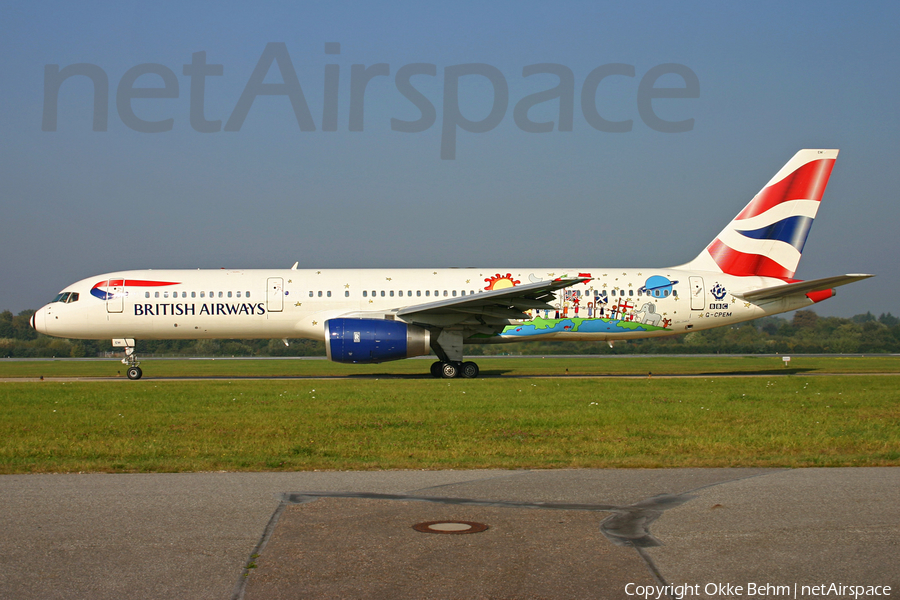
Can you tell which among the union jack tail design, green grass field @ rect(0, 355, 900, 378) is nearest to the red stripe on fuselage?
green grass field @ rect(0, 355, 900, 378)

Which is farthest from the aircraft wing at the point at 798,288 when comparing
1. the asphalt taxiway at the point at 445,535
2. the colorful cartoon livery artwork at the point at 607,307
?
the asphalt taxiway at the point at 445,535

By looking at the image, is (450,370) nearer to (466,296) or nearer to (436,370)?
(436,370)

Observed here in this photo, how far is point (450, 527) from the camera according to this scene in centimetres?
602

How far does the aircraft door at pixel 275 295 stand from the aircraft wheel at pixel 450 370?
5.90 metres

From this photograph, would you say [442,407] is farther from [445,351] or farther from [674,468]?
[445,351]

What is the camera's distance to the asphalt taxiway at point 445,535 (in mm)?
4754

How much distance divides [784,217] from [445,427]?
19488 mm

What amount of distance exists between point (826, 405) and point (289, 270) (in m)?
18.0

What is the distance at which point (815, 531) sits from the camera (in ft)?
19.1

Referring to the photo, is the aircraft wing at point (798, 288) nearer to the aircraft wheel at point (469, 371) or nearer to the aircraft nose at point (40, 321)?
the aircraft wheel at point (469, 371)

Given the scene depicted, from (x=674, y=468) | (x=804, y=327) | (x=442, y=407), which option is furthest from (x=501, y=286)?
(x=804, y=327)

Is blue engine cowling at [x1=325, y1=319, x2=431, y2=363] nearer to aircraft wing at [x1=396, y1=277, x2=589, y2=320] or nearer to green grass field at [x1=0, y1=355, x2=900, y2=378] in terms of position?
aircraft wing at [x1=396, y1=277, x2=589, y2=320]

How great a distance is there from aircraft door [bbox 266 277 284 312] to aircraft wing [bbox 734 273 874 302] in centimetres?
1561

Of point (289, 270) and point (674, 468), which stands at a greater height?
point (289, 270)
